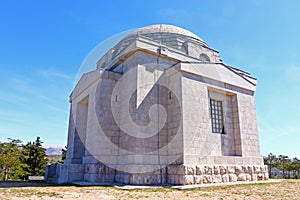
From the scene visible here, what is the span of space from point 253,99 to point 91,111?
10.1m

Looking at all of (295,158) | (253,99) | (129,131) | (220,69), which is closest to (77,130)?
(129,131)

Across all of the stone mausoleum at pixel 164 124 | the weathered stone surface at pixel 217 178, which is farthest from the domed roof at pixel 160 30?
the weathered stone surface at pixel 217 178

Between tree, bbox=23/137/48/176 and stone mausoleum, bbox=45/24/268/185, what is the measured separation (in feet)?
36.1

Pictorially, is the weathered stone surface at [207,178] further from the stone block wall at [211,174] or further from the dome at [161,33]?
the dome at [161,33]

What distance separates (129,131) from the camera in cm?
1064

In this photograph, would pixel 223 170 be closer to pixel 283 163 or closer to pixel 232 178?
pixel 232 178

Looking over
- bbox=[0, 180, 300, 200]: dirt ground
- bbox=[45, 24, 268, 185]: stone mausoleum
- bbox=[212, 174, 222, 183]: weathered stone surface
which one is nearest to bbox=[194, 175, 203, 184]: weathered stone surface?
bbox=[45, 24, 268, 185]: stone mausoleum

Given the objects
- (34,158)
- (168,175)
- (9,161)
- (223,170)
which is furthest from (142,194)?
(34,158)

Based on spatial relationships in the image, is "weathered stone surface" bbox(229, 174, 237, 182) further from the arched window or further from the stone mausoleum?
the arched window

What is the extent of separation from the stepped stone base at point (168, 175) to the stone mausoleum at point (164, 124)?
0.04 meters

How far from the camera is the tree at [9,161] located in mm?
19328

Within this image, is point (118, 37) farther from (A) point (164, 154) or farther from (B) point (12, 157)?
(B) point (12, 157)

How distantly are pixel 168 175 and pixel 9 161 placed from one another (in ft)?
54.5

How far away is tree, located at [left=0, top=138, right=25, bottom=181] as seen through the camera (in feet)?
63.4
